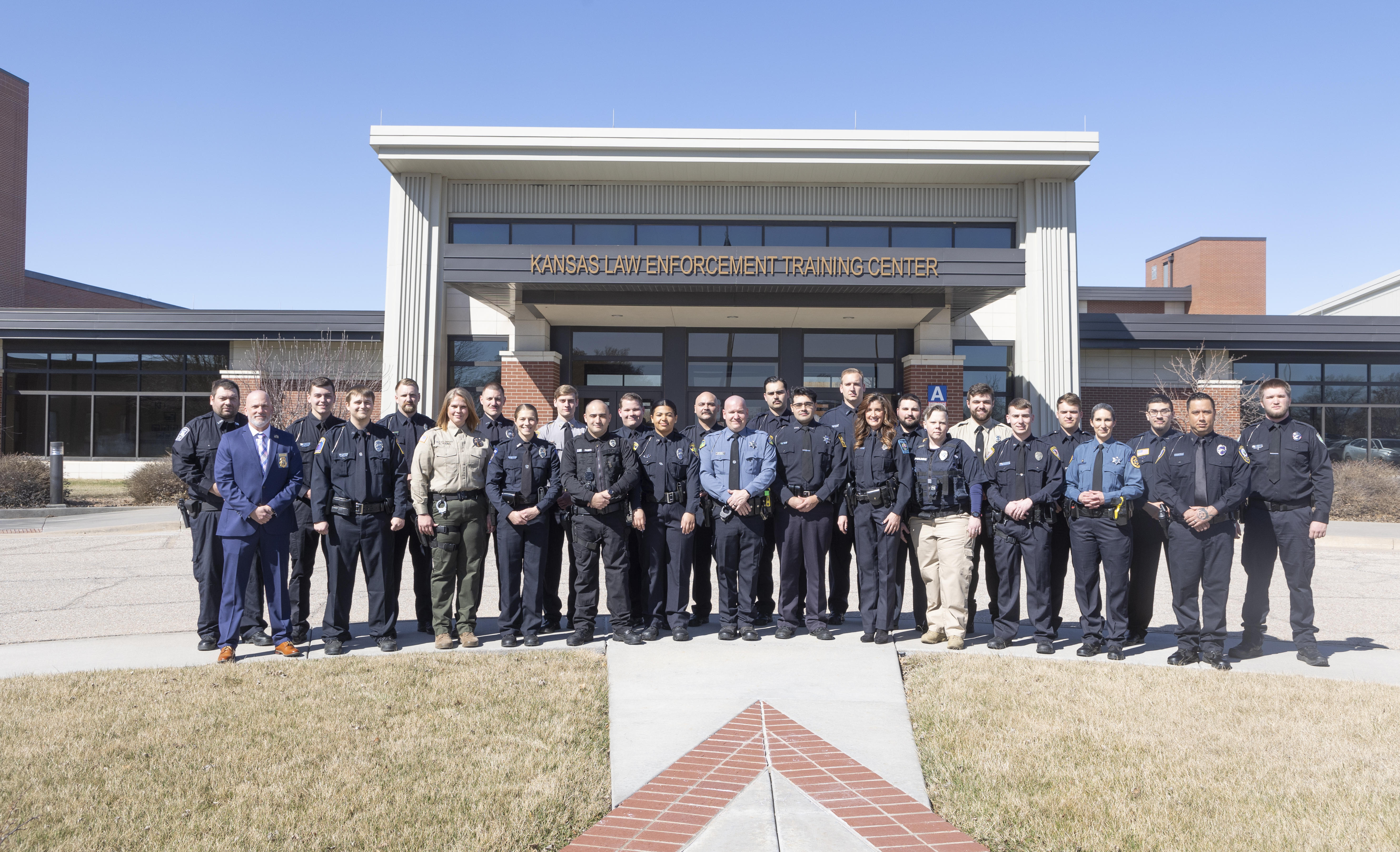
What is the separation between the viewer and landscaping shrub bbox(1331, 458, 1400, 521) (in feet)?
53.7

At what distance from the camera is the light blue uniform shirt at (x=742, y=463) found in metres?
6.89

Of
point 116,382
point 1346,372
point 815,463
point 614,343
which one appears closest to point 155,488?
point 116,382

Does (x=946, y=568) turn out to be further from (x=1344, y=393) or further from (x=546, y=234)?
(x=1344, y=393)

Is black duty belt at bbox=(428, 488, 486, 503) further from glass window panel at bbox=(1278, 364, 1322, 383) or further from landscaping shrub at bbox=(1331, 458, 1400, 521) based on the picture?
glass window panel at bbox=(1278, 364, 1322, 383)

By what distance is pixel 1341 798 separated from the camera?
403 centimetres

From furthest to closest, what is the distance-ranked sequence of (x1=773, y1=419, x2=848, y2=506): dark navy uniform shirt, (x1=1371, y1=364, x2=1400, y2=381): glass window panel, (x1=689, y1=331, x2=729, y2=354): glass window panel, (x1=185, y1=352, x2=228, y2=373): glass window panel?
(x1=185, y1=352, x2=228, y2=373): glass window panel, (x1=1371, y1=364, x2=1400, y2=381): glass window panel, (x1=689, y1=331, x2=729, y2=354): glass window panel, (x1=773, y1=419, x2=848, y2=506): dark navy uniform shirt

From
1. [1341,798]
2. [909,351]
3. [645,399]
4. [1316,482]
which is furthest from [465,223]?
[1341,798]

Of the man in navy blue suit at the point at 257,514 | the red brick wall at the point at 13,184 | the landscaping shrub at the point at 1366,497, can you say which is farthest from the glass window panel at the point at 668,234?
the red brick wall at the point at 13,184

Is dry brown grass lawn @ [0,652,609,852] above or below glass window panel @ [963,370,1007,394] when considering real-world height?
below

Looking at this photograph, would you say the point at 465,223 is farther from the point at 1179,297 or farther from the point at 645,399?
the point at 1179,297

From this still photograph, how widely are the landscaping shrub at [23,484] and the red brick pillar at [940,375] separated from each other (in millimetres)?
17816

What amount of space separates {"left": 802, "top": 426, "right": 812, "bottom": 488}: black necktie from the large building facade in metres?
9.92

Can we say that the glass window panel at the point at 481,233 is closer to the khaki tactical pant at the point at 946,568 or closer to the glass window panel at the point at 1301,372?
the khaki tactical pant at the point at 946,568

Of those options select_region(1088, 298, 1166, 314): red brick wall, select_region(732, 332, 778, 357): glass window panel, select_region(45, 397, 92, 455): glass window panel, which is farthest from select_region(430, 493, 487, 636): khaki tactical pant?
select_region(1088, 298, 1166, 314): red brick wall
